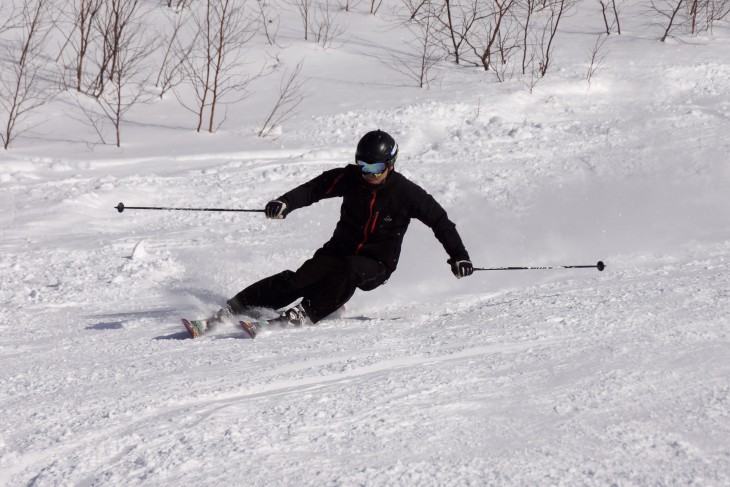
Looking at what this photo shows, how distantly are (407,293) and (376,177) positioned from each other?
1249 millimetres

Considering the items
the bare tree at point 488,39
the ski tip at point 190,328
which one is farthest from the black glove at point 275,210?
the bare tree at point 488,39

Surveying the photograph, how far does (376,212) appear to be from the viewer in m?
5.21

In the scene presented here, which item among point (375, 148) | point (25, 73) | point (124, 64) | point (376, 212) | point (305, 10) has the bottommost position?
point (376, 212)

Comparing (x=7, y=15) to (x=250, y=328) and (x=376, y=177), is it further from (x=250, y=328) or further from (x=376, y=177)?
(x=250, y=328)

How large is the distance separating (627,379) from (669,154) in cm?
589

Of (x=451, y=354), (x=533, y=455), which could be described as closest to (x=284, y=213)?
(x=451, y=354)

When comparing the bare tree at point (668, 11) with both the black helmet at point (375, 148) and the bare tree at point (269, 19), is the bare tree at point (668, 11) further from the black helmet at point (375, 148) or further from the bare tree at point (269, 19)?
the black helmet at point (375, 148)

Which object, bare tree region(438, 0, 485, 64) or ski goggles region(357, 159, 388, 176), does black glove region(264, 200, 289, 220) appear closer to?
ski goggles region(357, 159, 388, 176)

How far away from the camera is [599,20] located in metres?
13.5

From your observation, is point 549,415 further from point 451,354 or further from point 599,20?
point 599,20

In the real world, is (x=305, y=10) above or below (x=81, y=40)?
above

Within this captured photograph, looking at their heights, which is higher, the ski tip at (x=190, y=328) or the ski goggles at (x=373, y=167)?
the ski goggles at (x=373, y=167)

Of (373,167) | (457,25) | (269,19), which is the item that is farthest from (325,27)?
(373,167)

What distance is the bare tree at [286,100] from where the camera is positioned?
35.0ft
